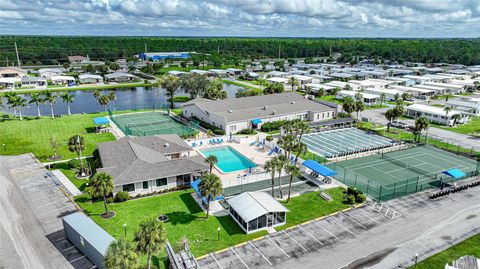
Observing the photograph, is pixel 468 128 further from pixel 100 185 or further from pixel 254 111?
pixel 100 185

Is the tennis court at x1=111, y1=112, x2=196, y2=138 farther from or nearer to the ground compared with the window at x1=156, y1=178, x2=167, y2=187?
farther from the ground

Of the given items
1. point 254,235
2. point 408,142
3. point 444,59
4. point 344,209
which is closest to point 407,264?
point 344,209

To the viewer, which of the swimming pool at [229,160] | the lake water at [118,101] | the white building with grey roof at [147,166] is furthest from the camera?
the lake water at [118,101]

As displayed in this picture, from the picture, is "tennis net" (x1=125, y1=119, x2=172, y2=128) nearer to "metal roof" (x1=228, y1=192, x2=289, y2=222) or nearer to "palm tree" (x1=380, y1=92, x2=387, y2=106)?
"metal roof" (x1=228, y1=192, x2=289, y2=222)

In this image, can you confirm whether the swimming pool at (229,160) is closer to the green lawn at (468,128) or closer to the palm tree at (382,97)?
the green lawn at (468,128)

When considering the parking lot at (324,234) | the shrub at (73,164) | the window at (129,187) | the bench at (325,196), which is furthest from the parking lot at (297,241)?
the shrub at (73,164)

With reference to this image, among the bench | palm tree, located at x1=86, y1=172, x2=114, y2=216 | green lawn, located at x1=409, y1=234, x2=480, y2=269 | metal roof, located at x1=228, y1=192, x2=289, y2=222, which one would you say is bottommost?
green lawn, located at x1=409, y1=234, x2=480, y2=269

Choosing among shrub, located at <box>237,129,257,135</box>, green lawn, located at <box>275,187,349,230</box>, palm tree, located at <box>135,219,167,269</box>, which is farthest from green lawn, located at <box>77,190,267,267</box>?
shrub, located at <box>237,129,257,135</box>
